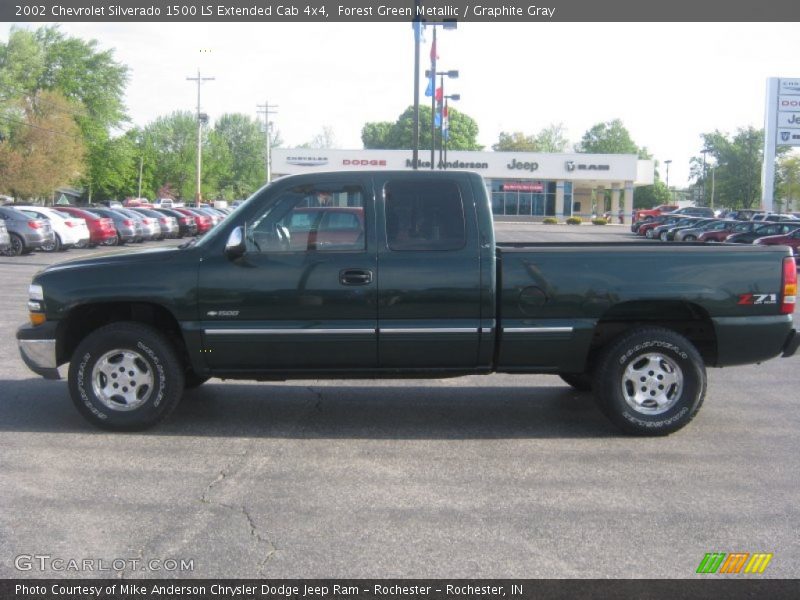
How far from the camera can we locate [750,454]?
621 cm

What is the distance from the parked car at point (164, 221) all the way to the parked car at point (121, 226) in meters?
3.24

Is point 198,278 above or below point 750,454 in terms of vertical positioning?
above

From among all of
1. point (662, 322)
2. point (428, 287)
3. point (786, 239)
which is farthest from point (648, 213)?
point (428, 287)

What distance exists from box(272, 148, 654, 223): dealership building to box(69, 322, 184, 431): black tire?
64.8 meters

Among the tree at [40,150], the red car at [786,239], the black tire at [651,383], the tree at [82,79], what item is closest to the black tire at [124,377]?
the black tire at [651,383]

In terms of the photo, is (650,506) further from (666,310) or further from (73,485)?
(73,485)

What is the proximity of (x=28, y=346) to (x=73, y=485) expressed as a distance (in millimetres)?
1662

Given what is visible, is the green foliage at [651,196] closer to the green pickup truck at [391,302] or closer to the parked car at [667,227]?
the parked car at [667,227]

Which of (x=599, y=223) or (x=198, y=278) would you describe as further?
(x=599, y=223)

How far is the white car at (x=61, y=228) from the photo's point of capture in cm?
2666

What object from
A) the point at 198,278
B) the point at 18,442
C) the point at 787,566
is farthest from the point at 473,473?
the point at 18,442

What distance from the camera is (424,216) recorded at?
657cm

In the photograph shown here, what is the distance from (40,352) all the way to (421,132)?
4431 inches

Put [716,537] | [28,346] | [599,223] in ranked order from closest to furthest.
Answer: [716,537]
[28,346]
[599,223]
